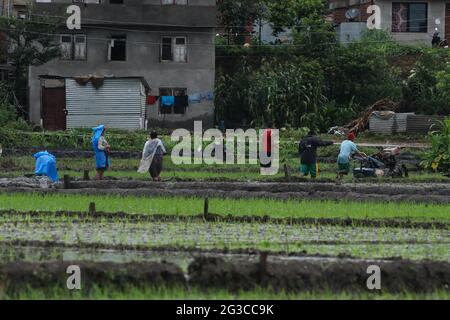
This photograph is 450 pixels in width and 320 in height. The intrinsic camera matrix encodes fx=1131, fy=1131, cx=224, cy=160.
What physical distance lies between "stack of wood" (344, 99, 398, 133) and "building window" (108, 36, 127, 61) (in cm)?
1041

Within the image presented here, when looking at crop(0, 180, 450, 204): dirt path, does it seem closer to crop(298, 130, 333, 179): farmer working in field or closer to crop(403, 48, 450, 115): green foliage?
crop(298, 130, 333, 179): farmer working in field

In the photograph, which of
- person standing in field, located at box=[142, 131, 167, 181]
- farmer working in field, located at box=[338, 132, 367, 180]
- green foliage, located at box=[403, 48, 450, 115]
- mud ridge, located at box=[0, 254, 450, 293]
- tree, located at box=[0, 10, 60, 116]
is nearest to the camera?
mud ridge, located at box=[0, 254, 450, 293]

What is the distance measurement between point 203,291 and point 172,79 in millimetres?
37282

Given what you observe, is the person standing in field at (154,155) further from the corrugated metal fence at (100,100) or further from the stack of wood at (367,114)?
the stack of wood at (367,114)

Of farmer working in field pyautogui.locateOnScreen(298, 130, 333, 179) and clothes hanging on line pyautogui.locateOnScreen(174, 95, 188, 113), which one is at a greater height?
clothes hanging on line pyautogui.locateOnScreen(174, 95, 188, 113)

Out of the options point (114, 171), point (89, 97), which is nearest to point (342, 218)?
point (114, 171)

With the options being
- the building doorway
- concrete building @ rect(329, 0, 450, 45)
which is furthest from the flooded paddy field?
concrete building @ rect(329, 0, 450, 45)

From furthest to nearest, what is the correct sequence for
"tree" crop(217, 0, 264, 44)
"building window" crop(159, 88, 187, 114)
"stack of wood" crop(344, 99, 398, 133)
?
"tree" crop(217, 0, 264, 44), "building window" crop(159, 88, 187, 114), "stack of wood" crop(344, 99, 398, 133)

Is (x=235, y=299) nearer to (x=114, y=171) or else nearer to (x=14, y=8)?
(x=114, y=171)

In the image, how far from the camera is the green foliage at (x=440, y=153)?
33.7 meters

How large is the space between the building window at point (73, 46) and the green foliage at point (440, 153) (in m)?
19.2

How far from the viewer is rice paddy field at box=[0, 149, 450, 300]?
12.1 metres

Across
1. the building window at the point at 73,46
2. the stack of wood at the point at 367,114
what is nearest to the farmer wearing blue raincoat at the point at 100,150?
the stack of wood at the point at 367,114

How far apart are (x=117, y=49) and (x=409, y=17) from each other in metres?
15.5
